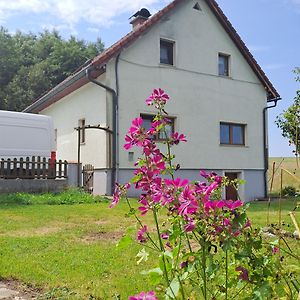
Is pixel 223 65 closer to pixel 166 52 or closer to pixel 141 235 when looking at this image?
pixel 166 52

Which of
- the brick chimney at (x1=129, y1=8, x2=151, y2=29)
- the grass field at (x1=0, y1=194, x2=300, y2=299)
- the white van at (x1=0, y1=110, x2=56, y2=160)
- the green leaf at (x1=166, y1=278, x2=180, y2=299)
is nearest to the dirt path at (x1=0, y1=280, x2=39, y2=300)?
the grass field at (x1=0, y1=194, x2=300, y2=299)

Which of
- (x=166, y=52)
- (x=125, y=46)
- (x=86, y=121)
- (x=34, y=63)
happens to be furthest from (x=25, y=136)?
(x=34, y=63)

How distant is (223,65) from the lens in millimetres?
18062

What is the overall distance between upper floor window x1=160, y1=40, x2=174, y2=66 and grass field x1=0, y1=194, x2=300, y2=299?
8455 mm

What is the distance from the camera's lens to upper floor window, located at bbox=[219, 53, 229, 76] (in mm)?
17891

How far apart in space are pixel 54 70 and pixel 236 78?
18709 millimetres

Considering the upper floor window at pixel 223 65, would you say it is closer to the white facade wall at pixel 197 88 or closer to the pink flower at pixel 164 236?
the white facade wall at pixel 197 88

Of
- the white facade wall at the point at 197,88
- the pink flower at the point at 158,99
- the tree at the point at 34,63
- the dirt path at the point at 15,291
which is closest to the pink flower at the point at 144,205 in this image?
the pink flower at the point at 158,99

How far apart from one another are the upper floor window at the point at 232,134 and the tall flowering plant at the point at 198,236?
15.3 meters

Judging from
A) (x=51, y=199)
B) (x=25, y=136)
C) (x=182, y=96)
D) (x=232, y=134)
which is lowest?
(x=51, y=199)

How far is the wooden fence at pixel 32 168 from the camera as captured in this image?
12398 millimetres

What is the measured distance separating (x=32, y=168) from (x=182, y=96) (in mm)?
6499

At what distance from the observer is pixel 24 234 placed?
6754 millimetres

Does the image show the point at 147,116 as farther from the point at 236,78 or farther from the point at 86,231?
the point at 86,231
